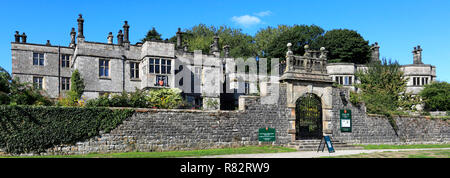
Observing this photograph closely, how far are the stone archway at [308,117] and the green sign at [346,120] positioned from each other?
1.38 metres

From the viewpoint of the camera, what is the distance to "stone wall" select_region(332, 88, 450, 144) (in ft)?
75.3

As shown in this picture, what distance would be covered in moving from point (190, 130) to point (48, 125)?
6.43m

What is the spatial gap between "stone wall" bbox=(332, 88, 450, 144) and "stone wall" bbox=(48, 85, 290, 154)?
12.5ft

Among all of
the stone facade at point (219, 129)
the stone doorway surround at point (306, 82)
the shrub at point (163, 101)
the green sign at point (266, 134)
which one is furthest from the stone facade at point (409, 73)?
the shrub at point (163, 101)

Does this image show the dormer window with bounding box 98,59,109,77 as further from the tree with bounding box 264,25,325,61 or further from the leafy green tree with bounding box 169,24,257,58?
the tree with bounding box 264,25,325,61

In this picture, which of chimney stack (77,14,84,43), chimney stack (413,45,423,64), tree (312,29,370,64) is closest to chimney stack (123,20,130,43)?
chimney stack (77,14,84,43)

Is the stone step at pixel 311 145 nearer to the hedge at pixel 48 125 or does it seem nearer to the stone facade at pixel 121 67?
the hedge at pixel 48 125

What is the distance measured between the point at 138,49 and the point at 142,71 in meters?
2.02

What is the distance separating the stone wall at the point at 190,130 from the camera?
17297mm

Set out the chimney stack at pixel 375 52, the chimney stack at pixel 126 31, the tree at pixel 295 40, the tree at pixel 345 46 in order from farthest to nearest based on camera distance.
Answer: the tree at pixel 295 40 < the tree at pixel 345 46 < the chimney stack at pixel 375 52 < the chimney stack at pixel 126 31

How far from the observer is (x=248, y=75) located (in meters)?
38.5

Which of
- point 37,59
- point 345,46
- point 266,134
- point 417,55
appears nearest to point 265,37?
point 345,46

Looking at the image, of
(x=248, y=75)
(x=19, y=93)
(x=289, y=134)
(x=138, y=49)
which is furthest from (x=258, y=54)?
(x=19, y=93)

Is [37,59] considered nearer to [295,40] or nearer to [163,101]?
[163,101]
